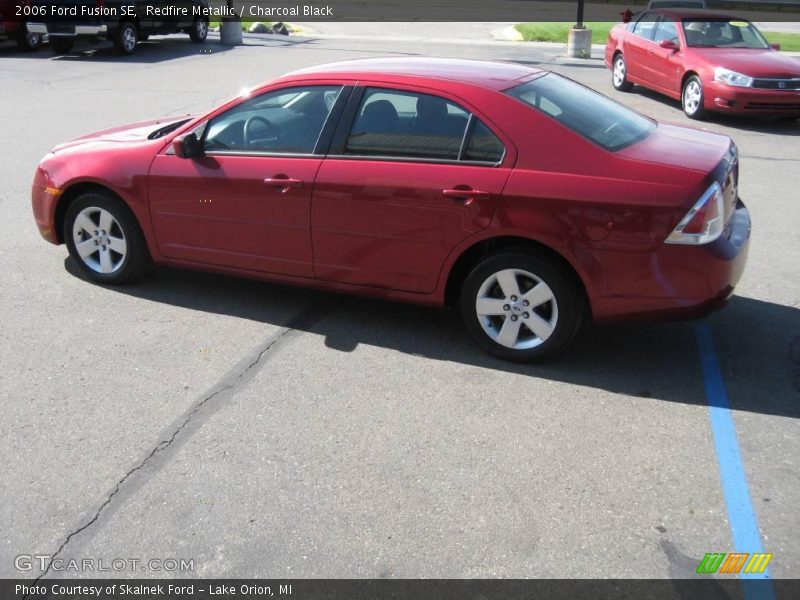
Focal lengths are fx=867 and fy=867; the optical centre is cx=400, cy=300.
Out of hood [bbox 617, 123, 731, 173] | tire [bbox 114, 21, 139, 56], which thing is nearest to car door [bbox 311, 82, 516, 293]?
hood [bbox 617, 123, 731, 173]

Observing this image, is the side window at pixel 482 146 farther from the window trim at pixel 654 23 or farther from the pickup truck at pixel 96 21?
the pickup truck at pixel 96 21

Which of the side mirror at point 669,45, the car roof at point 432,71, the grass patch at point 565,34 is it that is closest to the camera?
the car roof at point 432,71

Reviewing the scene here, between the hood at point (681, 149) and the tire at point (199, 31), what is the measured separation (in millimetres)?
19985

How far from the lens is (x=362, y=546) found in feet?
11.2

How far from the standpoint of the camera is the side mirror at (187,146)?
214 inches

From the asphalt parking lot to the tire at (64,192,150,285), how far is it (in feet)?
0.49

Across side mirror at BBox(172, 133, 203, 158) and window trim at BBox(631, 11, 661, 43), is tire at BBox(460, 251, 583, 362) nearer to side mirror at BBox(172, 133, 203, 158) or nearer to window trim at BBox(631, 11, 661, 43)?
side mirror at BBox(172, 133, 203, 158)

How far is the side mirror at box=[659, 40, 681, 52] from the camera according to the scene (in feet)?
43.7

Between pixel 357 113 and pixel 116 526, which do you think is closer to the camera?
pixel 116 526

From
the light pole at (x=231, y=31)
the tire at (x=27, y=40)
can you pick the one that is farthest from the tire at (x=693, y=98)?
the tire at (x=27, y=40)

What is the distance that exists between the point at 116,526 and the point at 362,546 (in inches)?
40.0

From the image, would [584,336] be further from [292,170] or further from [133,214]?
[133,214]

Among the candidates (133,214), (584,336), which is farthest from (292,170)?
(584,336)

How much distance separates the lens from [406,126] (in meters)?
5.07
